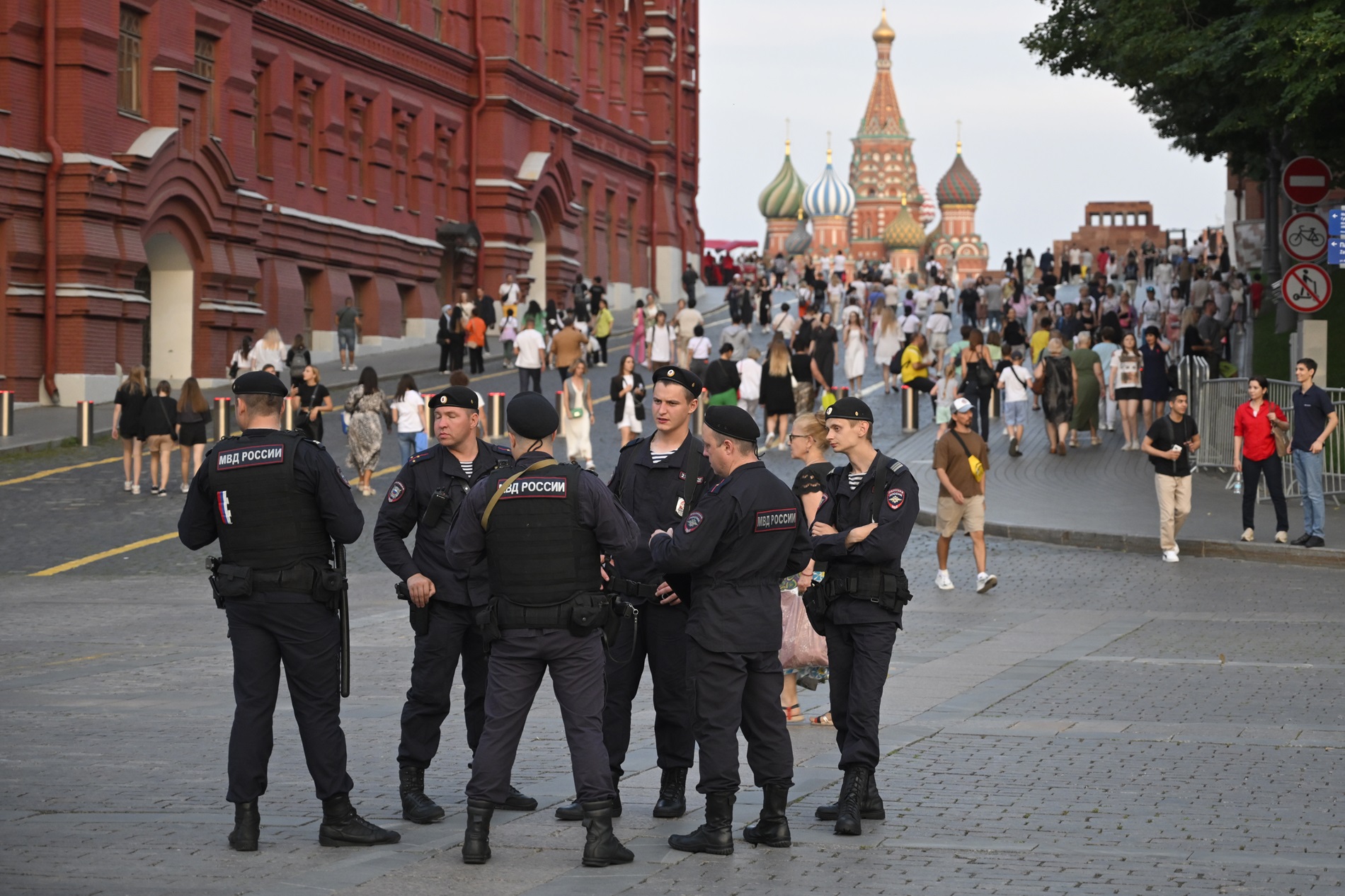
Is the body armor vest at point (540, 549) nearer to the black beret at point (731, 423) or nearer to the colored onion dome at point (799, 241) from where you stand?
the black beret at point (731, 423)

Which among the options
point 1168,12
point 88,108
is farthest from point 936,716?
point 88,108

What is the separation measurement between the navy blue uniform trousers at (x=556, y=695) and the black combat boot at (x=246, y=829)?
2.79ft

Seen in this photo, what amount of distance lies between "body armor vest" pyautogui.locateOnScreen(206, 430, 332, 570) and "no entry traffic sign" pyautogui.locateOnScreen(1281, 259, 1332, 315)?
46.7 feet

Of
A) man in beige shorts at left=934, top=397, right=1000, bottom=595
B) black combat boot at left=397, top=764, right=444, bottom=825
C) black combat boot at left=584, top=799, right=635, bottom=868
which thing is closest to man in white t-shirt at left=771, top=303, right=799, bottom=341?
man in beige shorts at left=934, top=397, right=1000, bottom=595

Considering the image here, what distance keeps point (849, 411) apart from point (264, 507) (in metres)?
2.48

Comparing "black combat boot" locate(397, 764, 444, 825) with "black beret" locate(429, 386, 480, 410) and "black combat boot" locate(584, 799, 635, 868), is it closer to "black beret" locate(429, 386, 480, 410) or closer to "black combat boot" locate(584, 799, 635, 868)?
"black combat boot" locate(584, 799, 635, 868)

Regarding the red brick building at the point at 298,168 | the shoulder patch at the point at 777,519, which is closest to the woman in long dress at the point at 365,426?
the red brick building at the point at 298,168

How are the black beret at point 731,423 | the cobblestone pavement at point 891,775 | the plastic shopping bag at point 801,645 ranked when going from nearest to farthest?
the cobblestone pavement at point 891,775
the black beret at point 731,423
the plastic shopping bag at point 801,645

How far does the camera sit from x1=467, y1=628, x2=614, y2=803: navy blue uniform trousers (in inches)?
282

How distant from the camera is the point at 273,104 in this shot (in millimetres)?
39875

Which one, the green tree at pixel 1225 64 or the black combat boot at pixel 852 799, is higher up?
the green tree at pixel 1225 64

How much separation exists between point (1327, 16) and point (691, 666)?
677 inches

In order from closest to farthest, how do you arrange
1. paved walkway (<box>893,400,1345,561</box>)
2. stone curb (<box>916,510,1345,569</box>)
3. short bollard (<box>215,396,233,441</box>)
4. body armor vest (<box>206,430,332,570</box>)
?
body armor vest (<box>206,430,332,570</box>), stone curb (<box>916,510,1345,569</box>), paved walkway (<box>893,400,1345,561</box>), short bollard (<box>215,396,233,441</box>)

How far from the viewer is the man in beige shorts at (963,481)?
16219 millimetres
